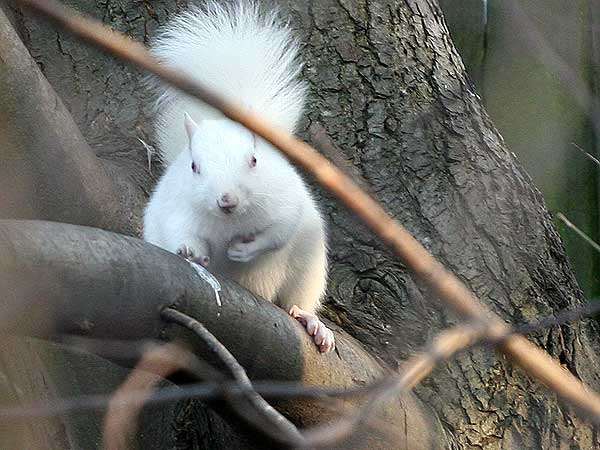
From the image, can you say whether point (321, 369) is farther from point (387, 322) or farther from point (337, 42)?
point (337, 42)

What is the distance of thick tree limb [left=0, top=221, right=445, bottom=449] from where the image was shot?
119 cm

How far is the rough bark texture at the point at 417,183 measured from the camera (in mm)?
1908

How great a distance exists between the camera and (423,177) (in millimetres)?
2047

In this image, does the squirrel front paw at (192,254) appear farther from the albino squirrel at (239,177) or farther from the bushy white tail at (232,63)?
the bushy white tail at (232,63)

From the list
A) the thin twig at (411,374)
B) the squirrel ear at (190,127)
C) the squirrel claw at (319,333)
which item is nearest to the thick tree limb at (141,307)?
the squirrel claw at (319,333)

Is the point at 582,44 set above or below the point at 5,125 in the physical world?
above

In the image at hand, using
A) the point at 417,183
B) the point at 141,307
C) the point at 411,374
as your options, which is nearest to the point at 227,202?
the point at 141,307

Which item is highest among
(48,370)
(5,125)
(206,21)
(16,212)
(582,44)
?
(582,44)

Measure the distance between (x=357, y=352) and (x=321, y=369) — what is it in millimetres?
146

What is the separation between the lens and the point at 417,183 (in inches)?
80.6

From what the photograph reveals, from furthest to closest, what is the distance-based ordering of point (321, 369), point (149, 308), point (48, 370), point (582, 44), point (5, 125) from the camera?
point (582, 44) < point (48, 370) < point (321, 369) < point (5, 125) < point (149, 308)

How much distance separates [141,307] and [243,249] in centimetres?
47

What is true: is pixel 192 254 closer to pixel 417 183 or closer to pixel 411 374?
pixel 417 183

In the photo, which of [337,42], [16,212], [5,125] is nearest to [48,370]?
[16,212]
